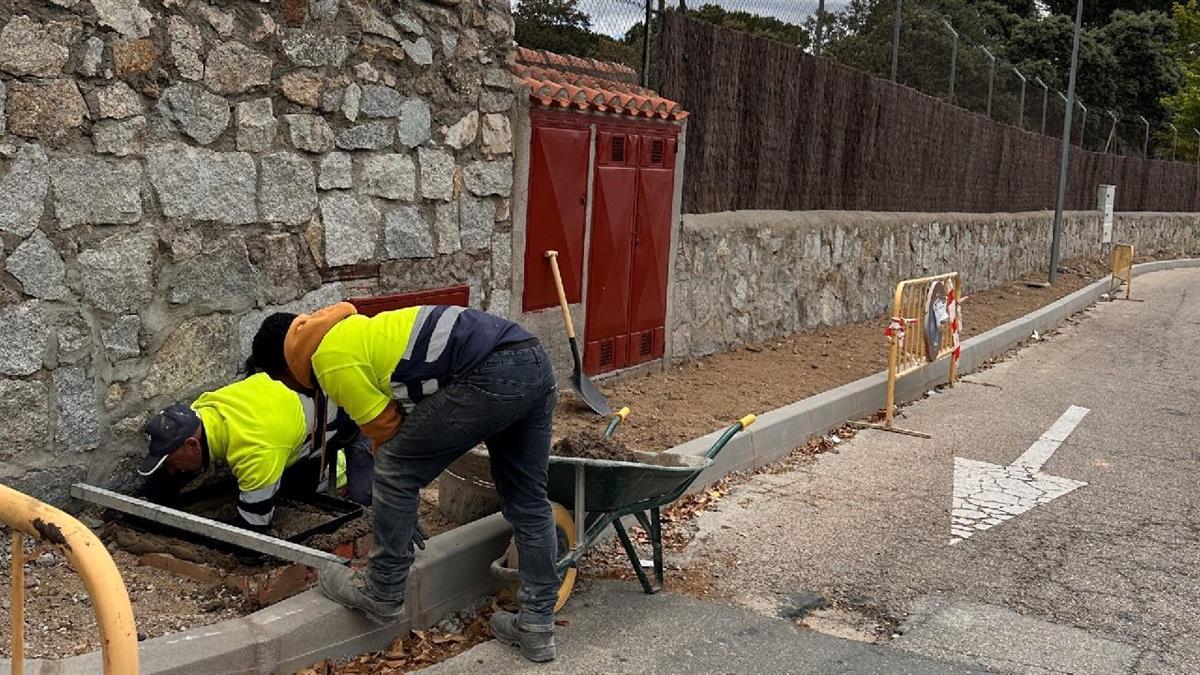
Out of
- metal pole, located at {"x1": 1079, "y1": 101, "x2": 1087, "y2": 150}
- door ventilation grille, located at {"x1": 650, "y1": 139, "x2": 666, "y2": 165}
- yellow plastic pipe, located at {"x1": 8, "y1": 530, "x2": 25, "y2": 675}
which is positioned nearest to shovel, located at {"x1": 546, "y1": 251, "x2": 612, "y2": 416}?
door ventilation grille, located at {"x1": 650, "y1": 139, "x2": 666, "y2": 165}

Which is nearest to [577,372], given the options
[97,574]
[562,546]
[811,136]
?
[562,546]

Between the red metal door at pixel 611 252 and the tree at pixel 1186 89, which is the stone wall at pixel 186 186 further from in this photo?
the tree at pixel 1186 89

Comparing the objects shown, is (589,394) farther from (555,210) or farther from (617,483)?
(617,483)

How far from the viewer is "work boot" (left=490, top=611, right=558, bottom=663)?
4215 mm

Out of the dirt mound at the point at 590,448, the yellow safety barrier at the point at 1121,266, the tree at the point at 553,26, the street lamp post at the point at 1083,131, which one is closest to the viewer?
the dirt mound at the point at 590,448

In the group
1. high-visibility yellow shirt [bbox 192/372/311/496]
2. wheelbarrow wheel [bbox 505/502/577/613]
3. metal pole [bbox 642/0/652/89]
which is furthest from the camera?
metal pole [bbox 642/0/652/89]

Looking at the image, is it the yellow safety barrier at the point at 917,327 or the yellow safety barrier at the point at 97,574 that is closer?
the yellow safety barrier at the point at 97,574

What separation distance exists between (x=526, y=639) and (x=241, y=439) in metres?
1.48

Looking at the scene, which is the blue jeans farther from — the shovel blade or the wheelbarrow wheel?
the shovel blade

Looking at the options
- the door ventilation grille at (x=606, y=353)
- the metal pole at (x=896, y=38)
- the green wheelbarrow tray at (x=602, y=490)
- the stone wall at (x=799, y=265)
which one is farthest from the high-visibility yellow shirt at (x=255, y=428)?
the metal pole at (x=896, y=38)

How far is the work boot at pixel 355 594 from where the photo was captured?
4.07m

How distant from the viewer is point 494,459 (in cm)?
428

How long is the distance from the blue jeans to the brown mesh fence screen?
5.84 metres

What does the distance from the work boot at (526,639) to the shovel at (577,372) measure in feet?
10.6
